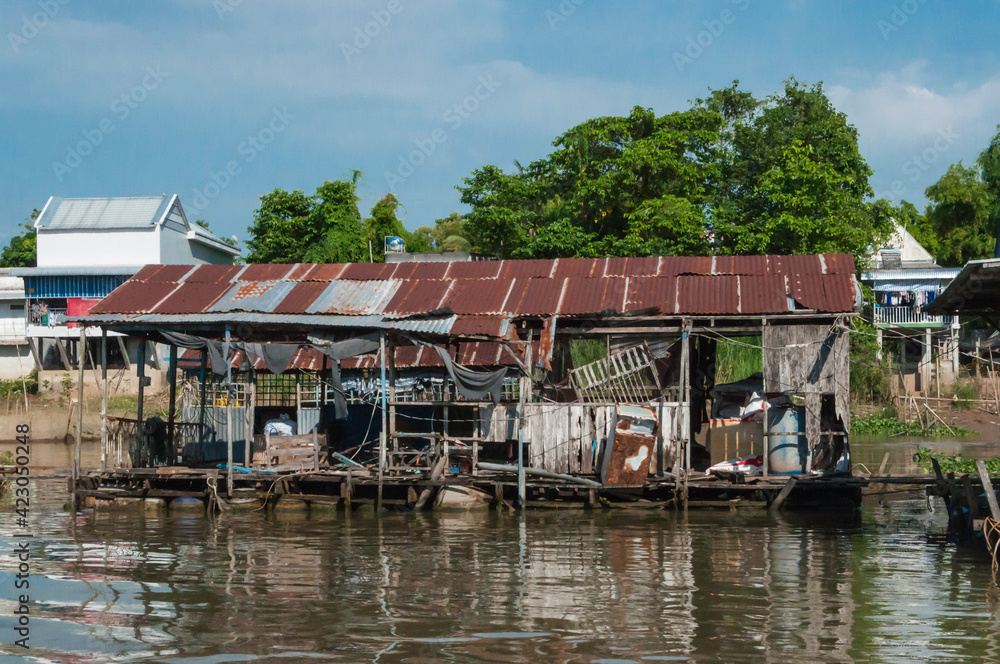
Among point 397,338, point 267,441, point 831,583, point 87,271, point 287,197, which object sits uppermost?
point 287,197

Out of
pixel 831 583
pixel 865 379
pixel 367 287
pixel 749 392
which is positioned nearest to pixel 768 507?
pixel 749 392

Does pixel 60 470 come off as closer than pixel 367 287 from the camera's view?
No

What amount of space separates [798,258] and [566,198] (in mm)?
15641

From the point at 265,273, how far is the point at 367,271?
2.44 meters

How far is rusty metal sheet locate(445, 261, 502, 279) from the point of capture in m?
22.2

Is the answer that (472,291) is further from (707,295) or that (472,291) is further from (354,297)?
(707,295)

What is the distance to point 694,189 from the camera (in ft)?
110

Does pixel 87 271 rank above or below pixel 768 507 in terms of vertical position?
above

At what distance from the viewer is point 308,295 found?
21.0 metres

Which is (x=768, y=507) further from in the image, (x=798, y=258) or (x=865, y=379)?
(x=865, y=379)

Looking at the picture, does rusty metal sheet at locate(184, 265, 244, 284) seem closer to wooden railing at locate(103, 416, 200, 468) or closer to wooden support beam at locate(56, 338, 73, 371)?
wooden railing at locate(103, 416, 200, 468)

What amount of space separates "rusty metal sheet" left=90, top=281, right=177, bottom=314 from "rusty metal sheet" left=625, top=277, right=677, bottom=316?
10.3m

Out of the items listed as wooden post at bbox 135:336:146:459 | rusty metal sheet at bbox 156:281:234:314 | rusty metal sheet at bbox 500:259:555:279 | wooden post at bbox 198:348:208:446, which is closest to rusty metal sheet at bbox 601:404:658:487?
rusty metal sheet at bbox 500:259:555:279

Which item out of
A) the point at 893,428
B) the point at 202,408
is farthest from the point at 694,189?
the point at 202,408
